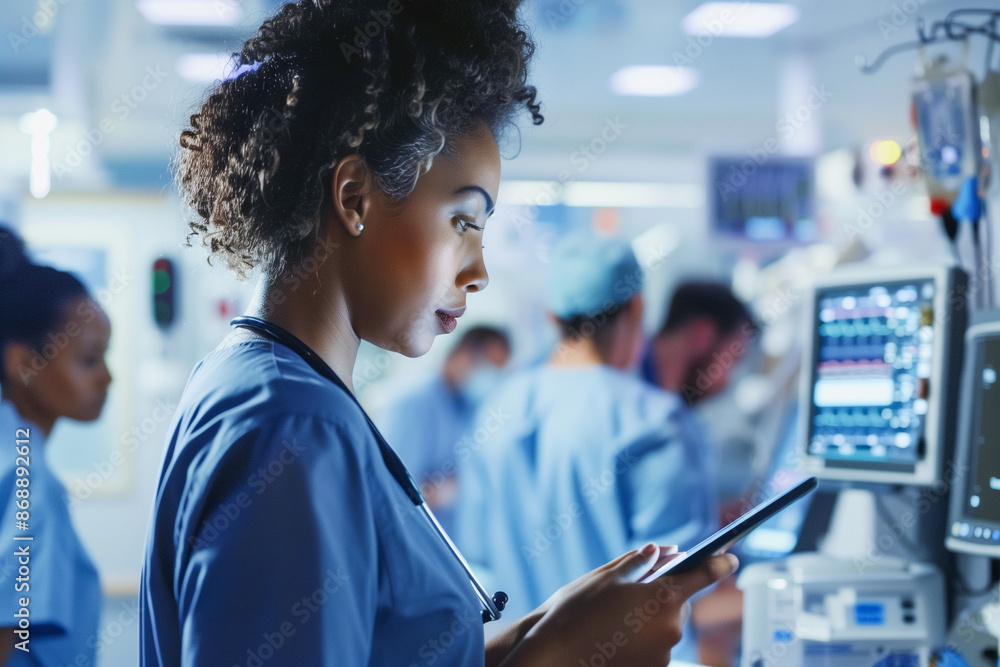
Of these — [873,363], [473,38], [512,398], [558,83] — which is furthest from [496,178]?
[558,83]

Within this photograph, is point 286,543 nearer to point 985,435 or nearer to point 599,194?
point 985,435

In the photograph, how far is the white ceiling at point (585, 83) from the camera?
400 cm

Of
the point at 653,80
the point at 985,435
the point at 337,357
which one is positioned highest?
the point at 653,80

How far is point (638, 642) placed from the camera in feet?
2.76

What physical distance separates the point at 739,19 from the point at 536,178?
5.24ft

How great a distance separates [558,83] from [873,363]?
4.10 meters

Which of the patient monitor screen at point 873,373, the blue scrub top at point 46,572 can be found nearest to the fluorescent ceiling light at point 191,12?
the blue scrub top at point 46,572

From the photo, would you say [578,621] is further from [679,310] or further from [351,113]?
[679,310]

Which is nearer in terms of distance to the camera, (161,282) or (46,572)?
(46,572)

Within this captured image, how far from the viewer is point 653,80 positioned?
17.7 feet

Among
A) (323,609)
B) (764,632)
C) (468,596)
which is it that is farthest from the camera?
(764,632)

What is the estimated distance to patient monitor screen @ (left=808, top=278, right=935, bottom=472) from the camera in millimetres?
1570

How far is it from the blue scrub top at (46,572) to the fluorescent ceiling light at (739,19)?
3649 mm

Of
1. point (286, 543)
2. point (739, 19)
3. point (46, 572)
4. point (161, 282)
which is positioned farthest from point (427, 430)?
point (286, 543)
